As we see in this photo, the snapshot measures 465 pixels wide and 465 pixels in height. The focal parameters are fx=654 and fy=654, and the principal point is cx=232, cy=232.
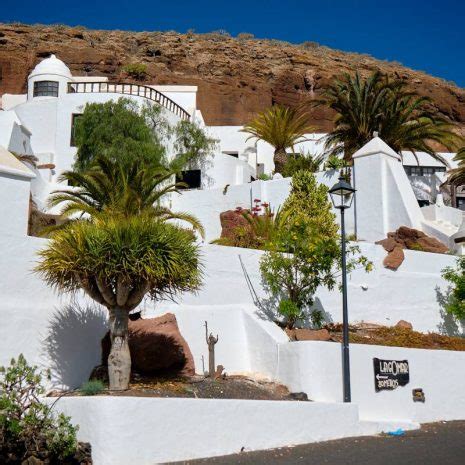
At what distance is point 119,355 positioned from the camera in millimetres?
12562

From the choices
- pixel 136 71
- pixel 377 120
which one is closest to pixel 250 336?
pixel 377 120

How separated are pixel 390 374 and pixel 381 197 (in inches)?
393

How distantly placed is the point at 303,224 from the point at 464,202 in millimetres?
19762

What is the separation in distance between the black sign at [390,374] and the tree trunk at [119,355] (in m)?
6.43

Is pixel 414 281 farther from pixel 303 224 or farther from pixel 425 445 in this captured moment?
pixel 425 445

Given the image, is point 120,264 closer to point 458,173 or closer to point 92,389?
point 92,389

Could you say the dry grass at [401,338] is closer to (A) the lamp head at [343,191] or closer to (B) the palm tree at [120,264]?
(A) the lamp head at [343,191]

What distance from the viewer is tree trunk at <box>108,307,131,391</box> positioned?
1248 cm

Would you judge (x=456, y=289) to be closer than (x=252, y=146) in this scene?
Yes

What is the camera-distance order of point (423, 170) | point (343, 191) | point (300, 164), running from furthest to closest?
point (423, 170) → point (300, 164) → point (343, 191)

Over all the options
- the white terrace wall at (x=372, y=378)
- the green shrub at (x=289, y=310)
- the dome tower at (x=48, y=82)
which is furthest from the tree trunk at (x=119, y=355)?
the dome tower at (x=48, y=82)

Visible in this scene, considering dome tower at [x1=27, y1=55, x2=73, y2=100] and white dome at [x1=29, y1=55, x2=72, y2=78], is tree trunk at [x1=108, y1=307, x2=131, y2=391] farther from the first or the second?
white dome at [x1=29, y1=55, x2=72, y2=78]

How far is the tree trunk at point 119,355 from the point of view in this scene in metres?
12.5

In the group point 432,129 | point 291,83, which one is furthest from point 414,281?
point 291,83
